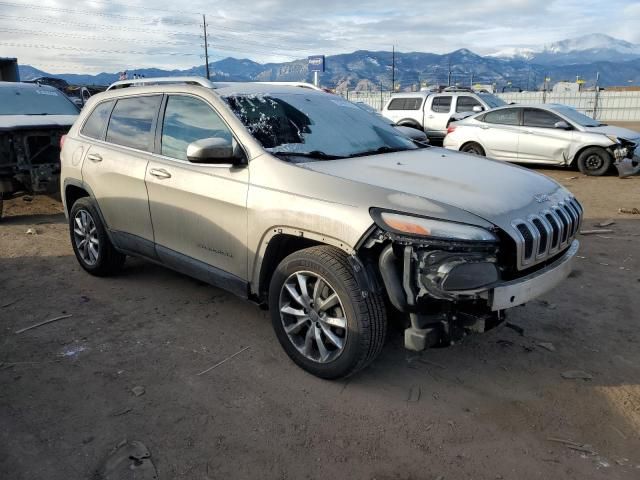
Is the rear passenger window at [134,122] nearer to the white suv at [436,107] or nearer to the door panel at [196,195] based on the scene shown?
the door panel at [196,195]

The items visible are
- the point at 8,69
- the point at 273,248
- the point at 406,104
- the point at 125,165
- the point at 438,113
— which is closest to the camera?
the point at 273,248

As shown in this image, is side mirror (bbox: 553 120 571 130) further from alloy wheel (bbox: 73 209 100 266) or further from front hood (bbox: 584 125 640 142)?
alloy wheel (bbox: 73 209 100 266)

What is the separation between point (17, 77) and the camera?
18625 mm

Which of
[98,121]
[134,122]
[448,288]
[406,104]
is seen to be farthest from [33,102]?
[406,104]

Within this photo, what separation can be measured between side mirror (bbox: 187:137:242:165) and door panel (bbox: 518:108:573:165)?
955 centimetres

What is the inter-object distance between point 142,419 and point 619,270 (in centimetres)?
454

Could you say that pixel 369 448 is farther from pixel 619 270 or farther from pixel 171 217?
pixel 619 270

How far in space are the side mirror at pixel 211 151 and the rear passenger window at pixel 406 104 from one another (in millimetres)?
13130

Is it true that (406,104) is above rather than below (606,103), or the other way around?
below

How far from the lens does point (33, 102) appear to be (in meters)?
8.31

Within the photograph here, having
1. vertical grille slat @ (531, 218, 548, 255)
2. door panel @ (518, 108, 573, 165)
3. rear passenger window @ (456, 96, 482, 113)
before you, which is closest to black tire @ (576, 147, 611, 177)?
door panel @ (518, 108, 573, 165)

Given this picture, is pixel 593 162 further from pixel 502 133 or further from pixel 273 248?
pixel 273 248

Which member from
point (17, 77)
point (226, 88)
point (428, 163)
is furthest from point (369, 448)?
point (17, 77)

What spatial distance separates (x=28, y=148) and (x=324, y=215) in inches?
240
